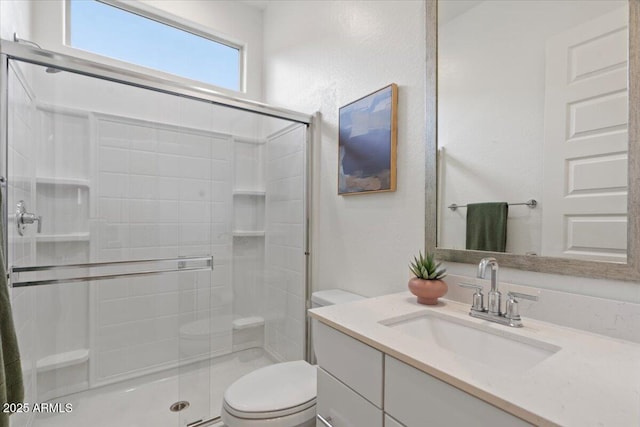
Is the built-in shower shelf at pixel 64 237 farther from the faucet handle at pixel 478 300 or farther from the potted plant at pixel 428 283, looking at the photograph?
the faucet handle at pixel 478 300

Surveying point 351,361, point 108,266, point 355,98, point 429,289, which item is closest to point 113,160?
point 108,266

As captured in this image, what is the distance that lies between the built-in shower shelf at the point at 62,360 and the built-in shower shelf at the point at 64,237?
662 mm

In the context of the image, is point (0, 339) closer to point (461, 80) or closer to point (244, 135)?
point (244, 135)

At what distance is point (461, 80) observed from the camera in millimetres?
1235

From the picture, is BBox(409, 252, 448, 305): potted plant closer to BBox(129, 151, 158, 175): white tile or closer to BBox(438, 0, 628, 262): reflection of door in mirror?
BBox(438, 0, 628, 262): reflection of door in mirror

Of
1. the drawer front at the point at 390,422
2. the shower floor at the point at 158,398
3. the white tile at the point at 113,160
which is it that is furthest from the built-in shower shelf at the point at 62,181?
the drawer front at the point at 390,422

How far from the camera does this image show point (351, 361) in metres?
0.90

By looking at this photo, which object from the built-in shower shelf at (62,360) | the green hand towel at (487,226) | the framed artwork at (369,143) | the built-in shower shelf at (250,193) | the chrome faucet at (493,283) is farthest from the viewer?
the built-in shower shelf at (250,193)

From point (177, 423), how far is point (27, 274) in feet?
3.65

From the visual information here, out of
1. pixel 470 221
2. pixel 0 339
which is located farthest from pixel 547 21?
pixel 0 339

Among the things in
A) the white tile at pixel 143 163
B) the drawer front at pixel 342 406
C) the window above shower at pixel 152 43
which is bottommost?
the drawer front at pixel 342 406

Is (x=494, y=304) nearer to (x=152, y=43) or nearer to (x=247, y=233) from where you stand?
(x=247, y=233)

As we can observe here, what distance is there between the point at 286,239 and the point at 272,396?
1055mm

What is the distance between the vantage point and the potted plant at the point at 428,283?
113cm
